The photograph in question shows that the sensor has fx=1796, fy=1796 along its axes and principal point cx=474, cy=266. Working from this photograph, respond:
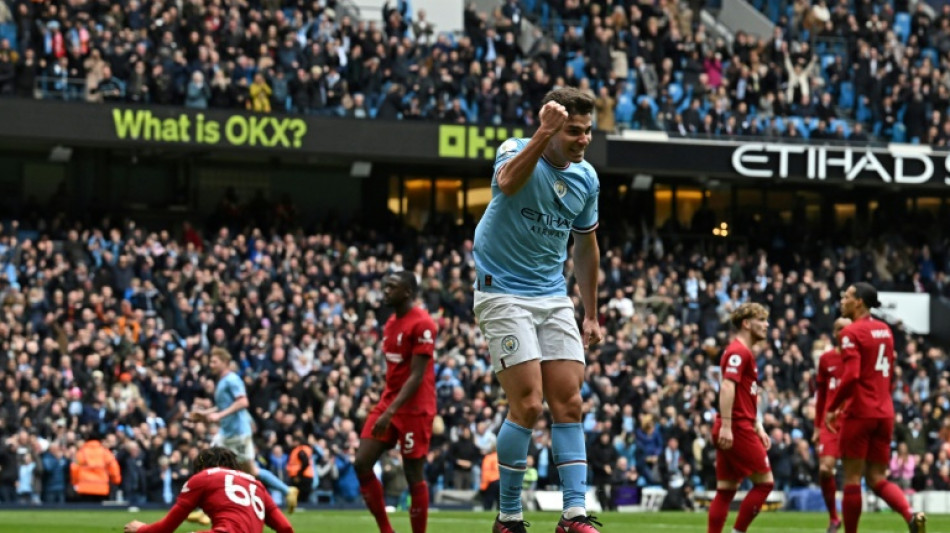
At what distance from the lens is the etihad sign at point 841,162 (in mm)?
38469

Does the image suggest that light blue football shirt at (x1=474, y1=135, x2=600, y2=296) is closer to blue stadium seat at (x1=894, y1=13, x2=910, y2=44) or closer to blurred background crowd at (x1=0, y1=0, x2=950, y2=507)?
blurred background crowd at (x1=0, y1=0, x2=950, y2=507)

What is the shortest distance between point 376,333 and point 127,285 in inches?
177

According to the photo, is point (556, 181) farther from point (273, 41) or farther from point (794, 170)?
point (794, 170)

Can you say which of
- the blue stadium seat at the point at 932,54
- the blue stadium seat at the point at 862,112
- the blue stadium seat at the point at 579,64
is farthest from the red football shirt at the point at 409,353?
the blue stadium seat at the point at 932,54

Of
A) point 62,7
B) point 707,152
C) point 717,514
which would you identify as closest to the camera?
point 717,514

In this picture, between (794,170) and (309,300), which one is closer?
(309,300)

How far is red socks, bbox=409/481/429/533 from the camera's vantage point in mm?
13375

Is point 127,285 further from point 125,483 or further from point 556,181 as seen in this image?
point 556,181

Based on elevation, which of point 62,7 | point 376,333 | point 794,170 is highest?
point 62,7

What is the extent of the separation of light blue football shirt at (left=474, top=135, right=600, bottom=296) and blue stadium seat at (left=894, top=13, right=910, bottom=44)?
34.5 meters

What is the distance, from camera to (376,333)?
32.3 meters

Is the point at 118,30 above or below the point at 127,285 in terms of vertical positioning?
above

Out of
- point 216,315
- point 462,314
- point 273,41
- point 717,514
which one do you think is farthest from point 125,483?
point 717,514

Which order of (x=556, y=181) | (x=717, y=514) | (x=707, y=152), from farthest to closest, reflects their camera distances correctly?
(x=707, y=152), (x=717, y=514), (x=556, y=181)
